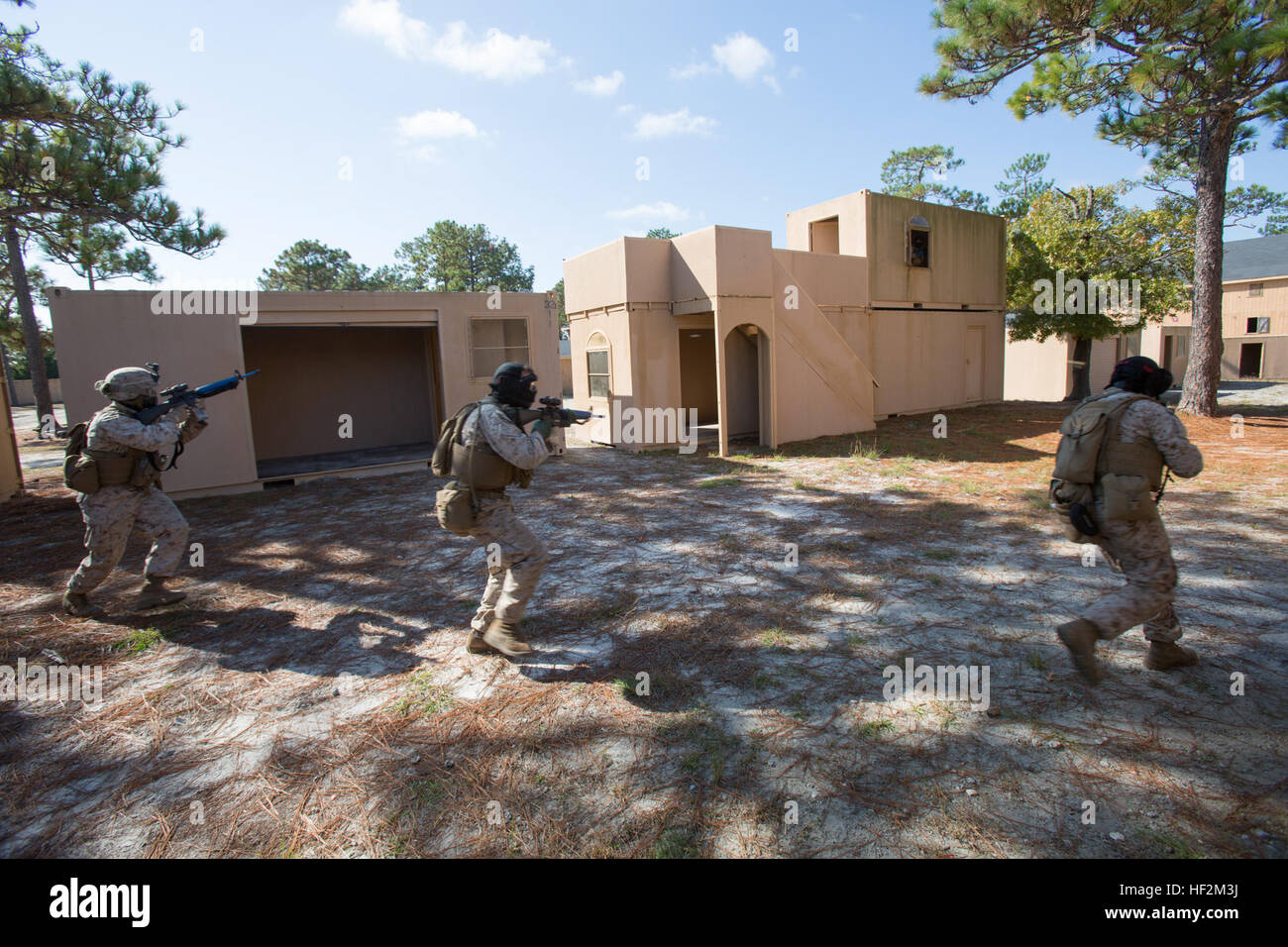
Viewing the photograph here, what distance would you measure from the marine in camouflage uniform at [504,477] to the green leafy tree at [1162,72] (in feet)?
38.0

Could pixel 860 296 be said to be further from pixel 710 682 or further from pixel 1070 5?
pixel 710 682

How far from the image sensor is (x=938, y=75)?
12.6 m

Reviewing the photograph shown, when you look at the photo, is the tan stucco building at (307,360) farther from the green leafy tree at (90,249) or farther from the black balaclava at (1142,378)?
the black balaclava at (1142,378)

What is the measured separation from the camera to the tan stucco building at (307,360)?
8.23 metres

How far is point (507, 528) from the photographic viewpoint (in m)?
3.86

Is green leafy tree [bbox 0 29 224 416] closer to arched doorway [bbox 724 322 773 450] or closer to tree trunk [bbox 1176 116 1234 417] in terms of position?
arched doorway [bbox 724 322 773 450]

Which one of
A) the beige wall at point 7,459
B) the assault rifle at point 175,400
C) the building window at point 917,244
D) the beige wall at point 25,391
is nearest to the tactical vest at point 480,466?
the assault rifle at point 175,400

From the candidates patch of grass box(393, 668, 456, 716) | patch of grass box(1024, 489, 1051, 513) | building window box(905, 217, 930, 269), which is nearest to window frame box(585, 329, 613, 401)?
patch of grass box(1024, 489, 1051, 513)

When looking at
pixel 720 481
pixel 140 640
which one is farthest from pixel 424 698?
pixel 720 481

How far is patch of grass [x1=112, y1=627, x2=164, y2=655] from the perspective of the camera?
4.26m

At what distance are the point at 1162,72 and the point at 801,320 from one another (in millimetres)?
6764

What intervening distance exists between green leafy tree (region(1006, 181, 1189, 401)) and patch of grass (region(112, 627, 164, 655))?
18.3 m

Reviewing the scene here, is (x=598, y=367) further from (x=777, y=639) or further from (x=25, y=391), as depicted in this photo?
(x=25, y=391)
